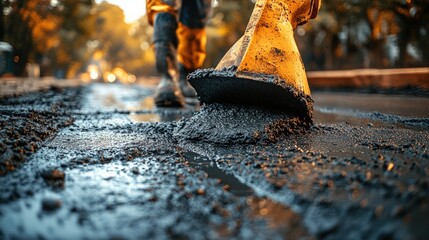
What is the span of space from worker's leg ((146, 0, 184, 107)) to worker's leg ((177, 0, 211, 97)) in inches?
28.2

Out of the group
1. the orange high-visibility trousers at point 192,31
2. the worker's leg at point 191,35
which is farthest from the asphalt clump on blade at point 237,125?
the worker's leg at point 191,35

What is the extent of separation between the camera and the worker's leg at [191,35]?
375 cm

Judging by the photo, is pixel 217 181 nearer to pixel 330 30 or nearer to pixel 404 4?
pixel 404 4

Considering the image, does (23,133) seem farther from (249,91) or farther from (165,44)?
(165,44)

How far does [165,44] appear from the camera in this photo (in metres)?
3.00

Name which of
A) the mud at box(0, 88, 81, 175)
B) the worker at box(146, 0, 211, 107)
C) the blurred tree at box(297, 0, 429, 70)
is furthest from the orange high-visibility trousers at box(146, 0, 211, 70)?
the blurred tree at box(297, 0, 429, 70)

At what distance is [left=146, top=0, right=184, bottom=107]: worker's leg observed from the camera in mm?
2951

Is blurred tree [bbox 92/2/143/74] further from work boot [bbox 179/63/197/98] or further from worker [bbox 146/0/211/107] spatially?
worker [bbox 146/0/211/107]

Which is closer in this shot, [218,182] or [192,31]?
[218,182]

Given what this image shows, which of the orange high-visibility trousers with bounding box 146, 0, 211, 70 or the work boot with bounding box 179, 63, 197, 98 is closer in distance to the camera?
the orange high-visibility trousers with bounding box 146, 0, 211, 70

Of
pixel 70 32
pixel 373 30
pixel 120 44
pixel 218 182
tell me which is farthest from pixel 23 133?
pixel 120 44

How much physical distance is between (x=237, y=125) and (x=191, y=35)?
250 centimetres

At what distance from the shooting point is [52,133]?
1.78 m

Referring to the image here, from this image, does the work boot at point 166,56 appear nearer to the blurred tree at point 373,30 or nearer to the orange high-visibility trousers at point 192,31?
the orange high-visibility trousers at point 192,31
